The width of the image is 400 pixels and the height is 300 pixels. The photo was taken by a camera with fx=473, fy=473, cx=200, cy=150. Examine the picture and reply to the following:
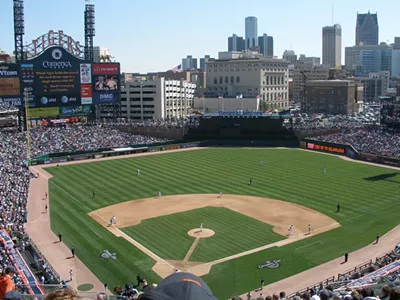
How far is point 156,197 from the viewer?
48.2 meters

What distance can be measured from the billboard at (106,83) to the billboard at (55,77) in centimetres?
159

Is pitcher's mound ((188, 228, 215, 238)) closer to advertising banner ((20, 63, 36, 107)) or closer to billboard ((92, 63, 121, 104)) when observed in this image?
advertising banner ((20, 63, 36, 107))

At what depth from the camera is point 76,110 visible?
84.7 m

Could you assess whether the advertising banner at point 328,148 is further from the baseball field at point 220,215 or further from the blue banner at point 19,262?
the blue banner at point 19,262

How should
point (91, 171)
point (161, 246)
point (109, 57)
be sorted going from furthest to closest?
point (109, 57) < point (91, 171) < point (161, 246)

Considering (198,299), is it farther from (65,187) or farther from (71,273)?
(65,187)

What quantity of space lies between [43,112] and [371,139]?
2189 inches

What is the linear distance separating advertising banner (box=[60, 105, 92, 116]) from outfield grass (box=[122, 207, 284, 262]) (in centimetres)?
4810

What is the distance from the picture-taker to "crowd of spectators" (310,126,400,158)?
71375mm

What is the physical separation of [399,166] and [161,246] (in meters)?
42.5

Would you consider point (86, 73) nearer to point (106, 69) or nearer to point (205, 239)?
point (106, 69)

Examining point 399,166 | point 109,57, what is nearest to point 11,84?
point 109,57

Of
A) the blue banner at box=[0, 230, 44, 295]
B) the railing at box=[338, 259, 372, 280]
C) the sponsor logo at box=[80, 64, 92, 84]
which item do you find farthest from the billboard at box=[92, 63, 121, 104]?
the railing at box=[338, 259, 372, 280]

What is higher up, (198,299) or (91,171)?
(198,299)
